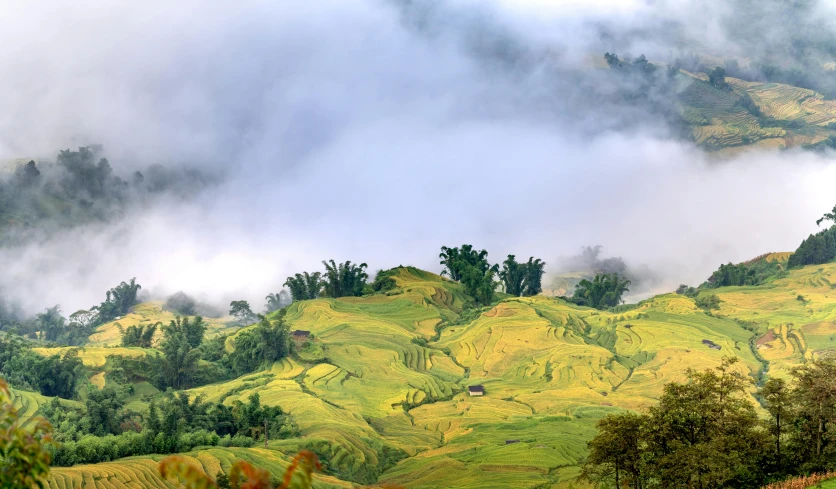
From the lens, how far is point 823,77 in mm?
172625

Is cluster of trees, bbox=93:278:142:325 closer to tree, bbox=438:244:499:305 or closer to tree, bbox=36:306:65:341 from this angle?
tree, bbox=36:306:65:341

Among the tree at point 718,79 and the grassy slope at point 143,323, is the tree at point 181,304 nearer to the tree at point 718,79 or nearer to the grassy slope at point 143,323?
the grassy slope at point 143,323

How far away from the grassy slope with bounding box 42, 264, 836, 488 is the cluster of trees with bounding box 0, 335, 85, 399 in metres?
8.52

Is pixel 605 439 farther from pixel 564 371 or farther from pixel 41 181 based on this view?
pixel 41 181

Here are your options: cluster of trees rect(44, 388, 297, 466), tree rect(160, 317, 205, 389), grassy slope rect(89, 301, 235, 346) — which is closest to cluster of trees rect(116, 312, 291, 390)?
tree rect(160, 317, 205, 389)

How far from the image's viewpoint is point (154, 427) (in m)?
35.5

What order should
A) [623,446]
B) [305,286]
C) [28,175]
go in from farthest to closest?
1. [28,175]
2. [305,286]
3. [623,446]

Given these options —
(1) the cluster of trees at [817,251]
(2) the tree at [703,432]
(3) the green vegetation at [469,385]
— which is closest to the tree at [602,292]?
(3) the green vegetation at [469,385]

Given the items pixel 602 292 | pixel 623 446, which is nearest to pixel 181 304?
pixel 602 292

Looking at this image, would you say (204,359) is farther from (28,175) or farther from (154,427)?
(28,175)

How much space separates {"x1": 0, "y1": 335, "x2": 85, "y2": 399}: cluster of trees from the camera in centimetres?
4981

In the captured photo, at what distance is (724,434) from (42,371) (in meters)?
43.6

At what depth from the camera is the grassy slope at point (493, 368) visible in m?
39.3

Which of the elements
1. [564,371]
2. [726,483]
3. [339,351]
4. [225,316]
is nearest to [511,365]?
[564,371]
